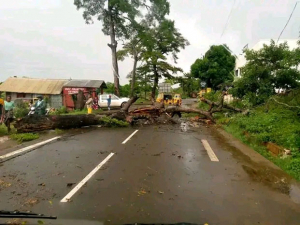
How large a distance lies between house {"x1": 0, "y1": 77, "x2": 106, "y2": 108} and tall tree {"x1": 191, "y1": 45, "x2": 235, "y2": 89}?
72.6 ft

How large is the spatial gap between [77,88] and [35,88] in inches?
229

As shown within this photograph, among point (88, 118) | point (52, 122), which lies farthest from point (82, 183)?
point (88, 118)

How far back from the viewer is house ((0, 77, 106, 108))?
28.4m

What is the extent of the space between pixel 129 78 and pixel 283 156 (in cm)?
2927

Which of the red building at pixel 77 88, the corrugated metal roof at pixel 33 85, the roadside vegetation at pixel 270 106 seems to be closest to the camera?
the roadside vegetation at pixel 270 106

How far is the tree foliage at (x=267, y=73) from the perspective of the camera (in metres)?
15.3

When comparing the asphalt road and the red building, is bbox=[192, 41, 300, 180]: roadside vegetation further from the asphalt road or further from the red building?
the red building

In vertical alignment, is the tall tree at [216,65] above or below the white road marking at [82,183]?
above

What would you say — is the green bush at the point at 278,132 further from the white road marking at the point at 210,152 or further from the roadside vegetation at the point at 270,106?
the white road marking at the point at 210,152

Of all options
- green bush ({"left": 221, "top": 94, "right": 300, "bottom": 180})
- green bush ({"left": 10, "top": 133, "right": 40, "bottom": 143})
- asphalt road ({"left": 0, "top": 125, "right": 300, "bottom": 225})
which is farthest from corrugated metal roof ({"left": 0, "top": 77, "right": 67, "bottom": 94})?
asphalt road ({"left": 0, "top": 125, "right": 300, "bottom": 225})

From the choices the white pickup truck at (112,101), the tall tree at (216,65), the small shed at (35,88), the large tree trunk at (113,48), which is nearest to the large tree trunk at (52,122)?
the white pickup truck at (112,101)

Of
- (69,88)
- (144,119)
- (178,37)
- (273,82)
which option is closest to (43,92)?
(69,88)

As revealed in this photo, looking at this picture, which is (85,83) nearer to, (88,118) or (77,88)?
(77,88)

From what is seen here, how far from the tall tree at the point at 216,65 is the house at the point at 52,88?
22137mm
